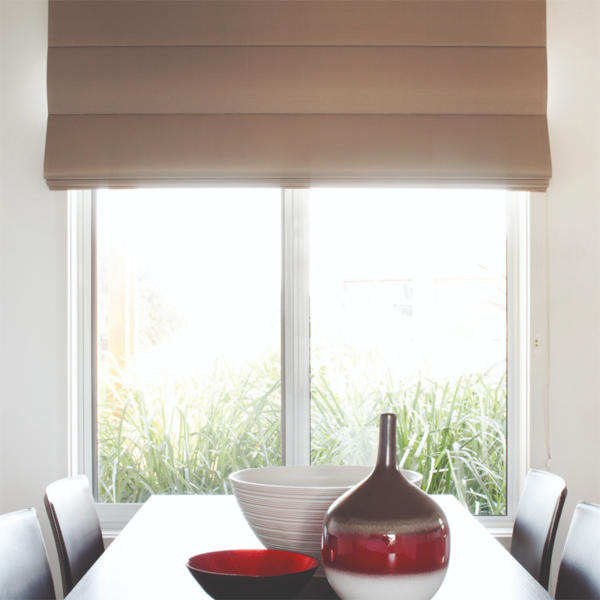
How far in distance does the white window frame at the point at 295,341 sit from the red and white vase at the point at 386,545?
156 centimetres

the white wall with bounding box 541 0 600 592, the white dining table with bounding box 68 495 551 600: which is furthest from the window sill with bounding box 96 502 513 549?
the white dining table with bounding box 68 495 551 600

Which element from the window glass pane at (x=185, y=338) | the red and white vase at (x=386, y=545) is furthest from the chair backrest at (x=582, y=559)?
the window glass pane at (x=185, y=338)

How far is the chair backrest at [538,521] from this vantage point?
1929mm

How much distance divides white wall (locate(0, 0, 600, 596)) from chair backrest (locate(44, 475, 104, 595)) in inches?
25.0

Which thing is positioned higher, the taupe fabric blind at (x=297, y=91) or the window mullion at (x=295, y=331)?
the taupe fabric blind at (x=297, y=91)

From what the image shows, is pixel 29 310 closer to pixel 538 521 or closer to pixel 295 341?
pixel 295 341

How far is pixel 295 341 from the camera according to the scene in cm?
282

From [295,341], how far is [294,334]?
0.09ft

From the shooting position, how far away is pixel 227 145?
2672 millimetres

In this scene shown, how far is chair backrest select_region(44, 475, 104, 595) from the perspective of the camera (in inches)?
74.4

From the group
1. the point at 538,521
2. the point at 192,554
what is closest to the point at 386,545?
the point at 192,554

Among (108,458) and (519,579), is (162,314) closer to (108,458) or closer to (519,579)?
(108,458)

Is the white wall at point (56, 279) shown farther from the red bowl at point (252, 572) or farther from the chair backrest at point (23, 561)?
the red bowl at point (252, 572)

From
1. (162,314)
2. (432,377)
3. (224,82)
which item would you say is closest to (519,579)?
(432,377)
